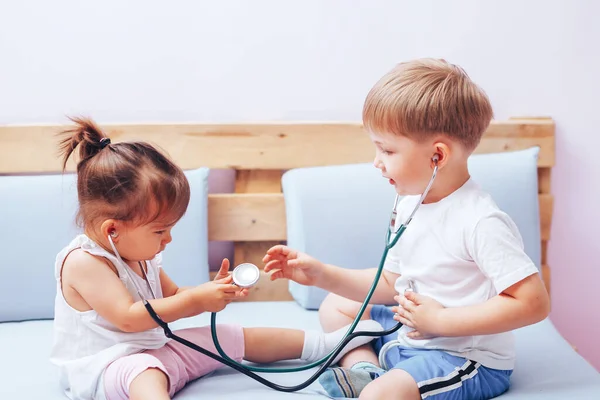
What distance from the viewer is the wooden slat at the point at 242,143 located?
1.73 meters

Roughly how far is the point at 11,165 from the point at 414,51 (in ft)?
3.62

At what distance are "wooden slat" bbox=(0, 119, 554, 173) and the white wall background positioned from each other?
9 centimetres

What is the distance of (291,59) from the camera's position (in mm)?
1825

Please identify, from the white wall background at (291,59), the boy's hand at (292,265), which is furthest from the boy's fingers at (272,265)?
the white wall background at (291,59)

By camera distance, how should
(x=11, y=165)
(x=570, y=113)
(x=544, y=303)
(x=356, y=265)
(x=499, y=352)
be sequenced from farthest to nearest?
(x=570, y=113) → (x=11, y=165) → (x=356, y=265) → (x=499, y=352) → (x=544, y=303)

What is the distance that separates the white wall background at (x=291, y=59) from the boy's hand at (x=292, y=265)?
23.1 inches

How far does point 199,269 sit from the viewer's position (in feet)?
5.46

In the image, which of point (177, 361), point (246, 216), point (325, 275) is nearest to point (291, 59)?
point (246, 216)

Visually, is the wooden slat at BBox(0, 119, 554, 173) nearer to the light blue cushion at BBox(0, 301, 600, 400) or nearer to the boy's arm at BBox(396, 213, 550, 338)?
the light blue cushion at BBox(0, 301, 600, 400)

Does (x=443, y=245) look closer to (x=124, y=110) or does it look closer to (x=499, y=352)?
(x=499, y=352)

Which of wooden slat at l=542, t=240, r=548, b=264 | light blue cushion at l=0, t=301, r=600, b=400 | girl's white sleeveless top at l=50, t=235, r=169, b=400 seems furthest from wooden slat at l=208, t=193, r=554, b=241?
wooden slat at l=542, t=240, r=548, b=264

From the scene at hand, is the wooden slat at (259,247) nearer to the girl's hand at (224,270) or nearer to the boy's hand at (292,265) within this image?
the boy's hand at (292,265)

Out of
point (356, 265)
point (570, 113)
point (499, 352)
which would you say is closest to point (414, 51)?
point (570, 113)

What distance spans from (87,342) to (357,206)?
708mm
